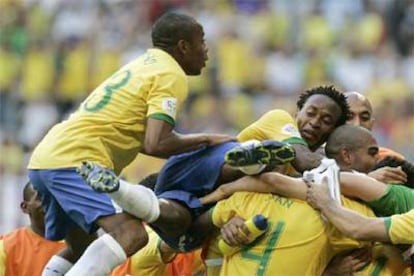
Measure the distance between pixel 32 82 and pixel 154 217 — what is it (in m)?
10.9

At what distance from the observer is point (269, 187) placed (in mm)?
9328

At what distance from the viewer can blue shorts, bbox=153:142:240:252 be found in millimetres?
9672

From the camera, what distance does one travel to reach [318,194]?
9.20 m

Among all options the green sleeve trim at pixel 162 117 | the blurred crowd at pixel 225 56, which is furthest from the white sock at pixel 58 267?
the blurred crowd at pixel 225 56

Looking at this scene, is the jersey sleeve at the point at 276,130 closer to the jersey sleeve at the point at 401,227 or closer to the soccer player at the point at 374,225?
the soccer player at the point at 374,225

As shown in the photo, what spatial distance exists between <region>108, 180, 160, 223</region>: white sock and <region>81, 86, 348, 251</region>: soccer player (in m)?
0.11

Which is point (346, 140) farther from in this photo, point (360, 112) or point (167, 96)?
point (360, 112)

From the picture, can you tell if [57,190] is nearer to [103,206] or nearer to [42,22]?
[103,206]

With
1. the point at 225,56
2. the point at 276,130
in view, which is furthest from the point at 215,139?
the point at 225,56

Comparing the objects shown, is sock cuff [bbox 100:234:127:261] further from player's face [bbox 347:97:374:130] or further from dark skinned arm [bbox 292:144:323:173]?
player's face [bbox 347:97:374:130]

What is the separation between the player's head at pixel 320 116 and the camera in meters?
9.78

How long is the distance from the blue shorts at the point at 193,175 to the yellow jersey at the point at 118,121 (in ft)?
1.20

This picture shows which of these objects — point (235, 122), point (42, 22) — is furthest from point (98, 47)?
point (235, 122)

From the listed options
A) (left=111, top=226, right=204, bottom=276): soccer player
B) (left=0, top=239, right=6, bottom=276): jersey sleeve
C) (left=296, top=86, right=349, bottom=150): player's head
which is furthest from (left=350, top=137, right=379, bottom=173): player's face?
(left=0, top=239, right=6, bottom=276): jersey sleeve
